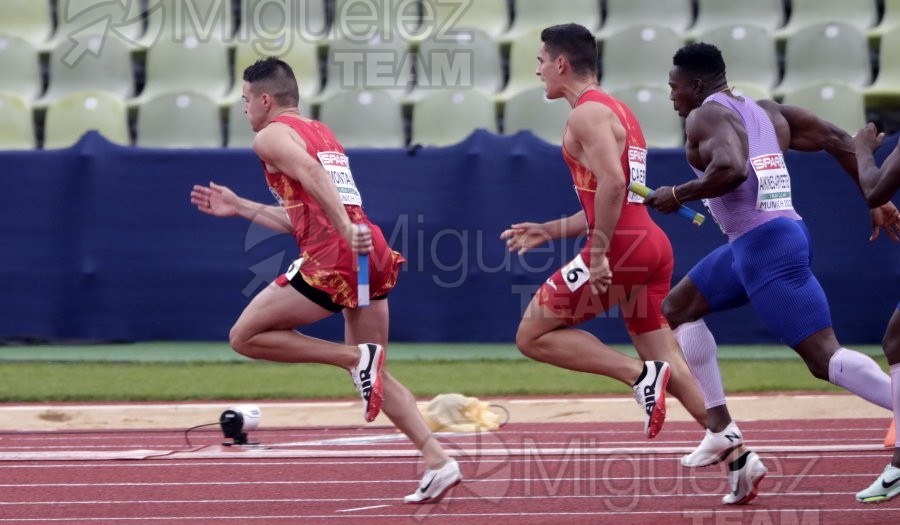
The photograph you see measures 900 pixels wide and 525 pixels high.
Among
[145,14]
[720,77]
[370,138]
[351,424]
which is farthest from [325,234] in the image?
[145,14]

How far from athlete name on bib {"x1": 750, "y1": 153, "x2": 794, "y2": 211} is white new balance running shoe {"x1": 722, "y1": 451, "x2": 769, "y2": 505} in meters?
1.12

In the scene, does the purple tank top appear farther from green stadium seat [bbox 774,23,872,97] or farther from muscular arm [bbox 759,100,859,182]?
green stadium seat [bbox 774,23,872,97]

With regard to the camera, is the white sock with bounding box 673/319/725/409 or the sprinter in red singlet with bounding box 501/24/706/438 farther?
the white sock with bounding box 673/319/725/409

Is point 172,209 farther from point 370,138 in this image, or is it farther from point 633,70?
point 633,70

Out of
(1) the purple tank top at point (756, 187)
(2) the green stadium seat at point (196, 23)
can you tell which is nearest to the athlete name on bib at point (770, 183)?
(1) the purple tank top at point (756, 187)

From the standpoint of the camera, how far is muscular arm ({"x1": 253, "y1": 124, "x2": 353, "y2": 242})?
5965 millimetres

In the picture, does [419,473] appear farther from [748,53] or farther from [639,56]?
Answer: [748,53]

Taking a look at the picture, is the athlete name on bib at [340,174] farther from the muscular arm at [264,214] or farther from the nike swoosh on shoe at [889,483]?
the nike swoosh on shoe at [889,483]


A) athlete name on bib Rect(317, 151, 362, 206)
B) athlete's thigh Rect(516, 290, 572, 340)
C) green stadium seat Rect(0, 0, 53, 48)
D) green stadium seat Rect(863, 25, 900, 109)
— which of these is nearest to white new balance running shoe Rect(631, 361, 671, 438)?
athlete's thigh Rect(516, 290, 572, 340)

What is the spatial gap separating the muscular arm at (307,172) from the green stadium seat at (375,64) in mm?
9113

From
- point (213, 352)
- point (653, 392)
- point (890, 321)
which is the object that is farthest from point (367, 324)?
point (213, 352)

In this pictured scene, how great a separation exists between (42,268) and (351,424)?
517cm

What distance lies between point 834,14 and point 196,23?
7556 mm

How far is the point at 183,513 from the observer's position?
20.1 ft
